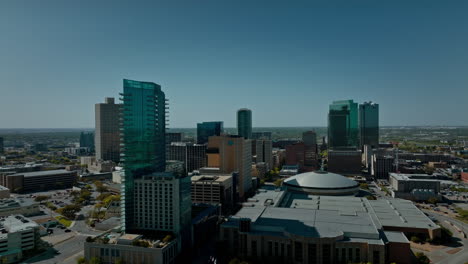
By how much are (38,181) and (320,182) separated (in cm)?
12115

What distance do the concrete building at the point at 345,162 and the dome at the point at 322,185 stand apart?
190ft

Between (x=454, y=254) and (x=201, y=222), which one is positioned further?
(x=201, y=222)

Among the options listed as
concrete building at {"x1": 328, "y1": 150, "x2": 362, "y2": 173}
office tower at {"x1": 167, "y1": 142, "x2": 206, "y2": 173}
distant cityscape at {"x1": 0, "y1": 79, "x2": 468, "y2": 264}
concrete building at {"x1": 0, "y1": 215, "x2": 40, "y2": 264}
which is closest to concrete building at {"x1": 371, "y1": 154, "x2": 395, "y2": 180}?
concrete building at {"x1": 328, "y1": 150, "x2": 362, "y2": 173}

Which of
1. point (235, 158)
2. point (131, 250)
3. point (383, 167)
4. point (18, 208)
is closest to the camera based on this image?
point (131, 250)

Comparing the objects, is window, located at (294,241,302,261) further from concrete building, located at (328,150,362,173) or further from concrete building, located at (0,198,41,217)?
concrete building, located at (328,150,362,173)

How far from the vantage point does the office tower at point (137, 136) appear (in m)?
72.5

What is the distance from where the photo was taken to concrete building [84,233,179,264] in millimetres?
61188

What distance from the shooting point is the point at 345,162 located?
179 m

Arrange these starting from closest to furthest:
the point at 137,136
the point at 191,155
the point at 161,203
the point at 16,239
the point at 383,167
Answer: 1. the point at 16,239
2. the point at 161,203
3. the point at 137,136
4. the point at 191,155
5. the point at 383,167

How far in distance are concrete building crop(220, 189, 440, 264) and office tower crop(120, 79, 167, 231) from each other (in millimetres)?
21716

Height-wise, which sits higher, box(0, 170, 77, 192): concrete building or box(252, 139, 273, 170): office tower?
box(252, 139, 273, 170): office tower

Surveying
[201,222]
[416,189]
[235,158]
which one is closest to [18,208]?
[201,222]

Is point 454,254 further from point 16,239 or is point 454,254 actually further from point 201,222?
point 16,239

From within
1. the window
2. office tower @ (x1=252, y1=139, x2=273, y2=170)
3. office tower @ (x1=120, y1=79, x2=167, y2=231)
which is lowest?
the window
